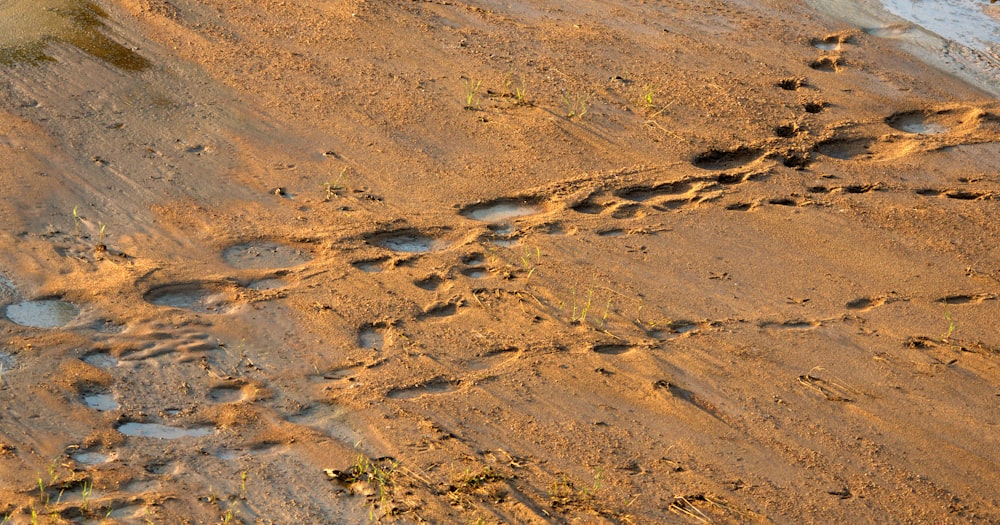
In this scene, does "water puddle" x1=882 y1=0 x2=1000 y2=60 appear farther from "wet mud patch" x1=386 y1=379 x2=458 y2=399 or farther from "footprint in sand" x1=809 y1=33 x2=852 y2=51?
"wet mud patch" x1=386 y1=379 x2=458 y2=399

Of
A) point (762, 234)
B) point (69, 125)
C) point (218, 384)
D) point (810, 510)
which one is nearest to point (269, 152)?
point (69, 125)

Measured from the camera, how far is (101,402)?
4180 millimetres

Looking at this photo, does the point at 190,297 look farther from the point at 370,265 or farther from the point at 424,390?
the point at 424,390

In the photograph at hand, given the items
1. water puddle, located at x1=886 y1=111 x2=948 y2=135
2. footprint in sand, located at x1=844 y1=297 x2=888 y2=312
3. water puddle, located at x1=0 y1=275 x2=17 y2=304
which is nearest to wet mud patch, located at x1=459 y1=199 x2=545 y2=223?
footprint in sand, located at x1=844 y1=297 x2=888 y2=312

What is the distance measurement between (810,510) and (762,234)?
2.03 metres

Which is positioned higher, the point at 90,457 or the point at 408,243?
the point at 408,243

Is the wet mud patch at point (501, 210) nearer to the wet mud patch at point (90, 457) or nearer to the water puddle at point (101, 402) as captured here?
the water puddle at point (101, 402)

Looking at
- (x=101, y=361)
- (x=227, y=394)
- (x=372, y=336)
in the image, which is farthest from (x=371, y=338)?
(x=101, y=361)

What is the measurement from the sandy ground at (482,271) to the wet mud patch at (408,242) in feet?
0.06

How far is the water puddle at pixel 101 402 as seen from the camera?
4.15 metres

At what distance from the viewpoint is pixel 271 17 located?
7426mm

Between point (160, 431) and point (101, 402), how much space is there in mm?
297

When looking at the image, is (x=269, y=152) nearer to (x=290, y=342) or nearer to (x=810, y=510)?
(x=290, y=342)

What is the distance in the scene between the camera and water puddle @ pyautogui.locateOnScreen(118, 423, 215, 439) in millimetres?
4051
